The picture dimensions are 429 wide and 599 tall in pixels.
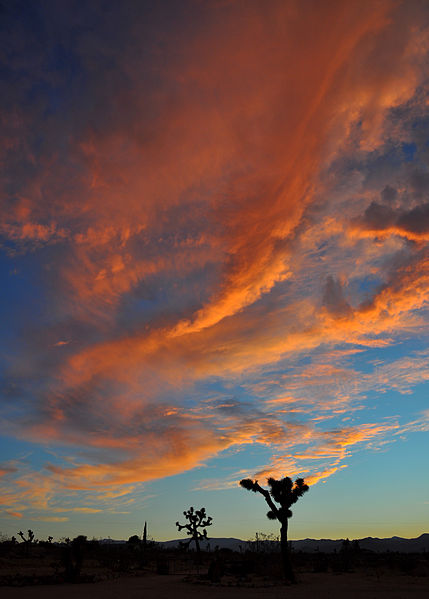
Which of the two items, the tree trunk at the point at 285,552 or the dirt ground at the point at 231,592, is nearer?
the dirt ground at the point at 231,592

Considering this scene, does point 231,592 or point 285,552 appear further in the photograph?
point 285,552

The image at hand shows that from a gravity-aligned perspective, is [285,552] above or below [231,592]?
above

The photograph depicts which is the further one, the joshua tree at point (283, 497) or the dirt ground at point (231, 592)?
the joshua tree at point (283, 497)

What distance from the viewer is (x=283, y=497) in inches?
1148

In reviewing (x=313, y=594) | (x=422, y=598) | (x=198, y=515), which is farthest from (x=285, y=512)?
(x=198, y=515)

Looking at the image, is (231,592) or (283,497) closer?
(231,592)

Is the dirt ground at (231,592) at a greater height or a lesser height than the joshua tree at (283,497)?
lesser

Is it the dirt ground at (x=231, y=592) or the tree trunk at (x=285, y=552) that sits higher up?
the tree trunk at (x=285, y=552)

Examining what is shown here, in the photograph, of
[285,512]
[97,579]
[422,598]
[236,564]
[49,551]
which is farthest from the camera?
[49,551]

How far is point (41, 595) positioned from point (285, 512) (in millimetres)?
14491

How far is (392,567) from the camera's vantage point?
41594 mm

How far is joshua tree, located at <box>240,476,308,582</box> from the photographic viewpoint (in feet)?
94.1

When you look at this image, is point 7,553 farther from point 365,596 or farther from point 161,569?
point 365,596

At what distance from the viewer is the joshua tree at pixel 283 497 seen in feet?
94.1
